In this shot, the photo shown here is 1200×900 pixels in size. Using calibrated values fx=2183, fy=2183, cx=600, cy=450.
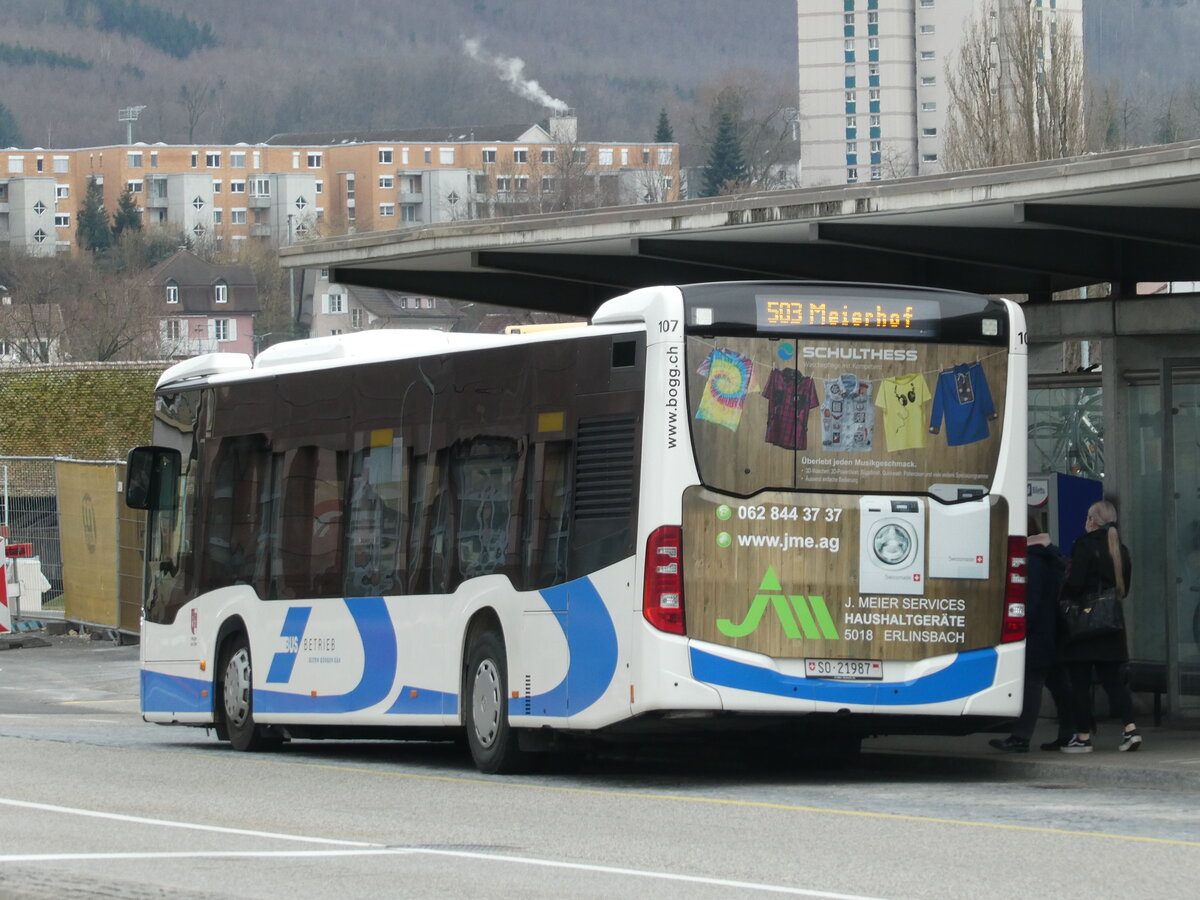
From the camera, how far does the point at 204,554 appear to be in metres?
17.3

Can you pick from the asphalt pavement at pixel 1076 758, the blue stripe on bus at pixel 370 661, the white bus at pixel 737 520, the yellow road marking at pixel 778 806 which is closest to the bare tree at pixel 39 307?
the blue stripe on bus at pixel 370 661

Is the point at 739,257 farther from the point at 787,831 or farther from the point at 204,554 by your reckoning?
Answer: the point at 787,831

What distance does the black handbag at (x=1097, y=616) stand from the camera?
537 inches

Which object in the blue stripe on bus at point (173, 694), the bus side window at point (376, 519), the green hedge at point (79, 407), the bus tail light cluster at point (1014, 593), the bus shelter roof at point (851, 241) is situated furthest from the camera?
the green hedge at point (79, 407)

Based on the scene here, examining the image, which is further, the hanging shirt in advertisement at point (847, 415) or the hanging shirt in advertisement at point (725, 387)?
the hanging shirt in advertisement at point (847, 415)

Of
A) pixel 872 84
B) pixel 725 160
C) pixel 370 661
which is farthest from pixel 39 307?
pixel 370 661

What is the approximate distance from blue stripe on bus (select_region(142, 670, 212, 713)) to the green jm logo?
6.43 metres

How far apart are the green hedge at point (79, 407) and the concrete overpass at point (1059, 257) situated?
31599 mm

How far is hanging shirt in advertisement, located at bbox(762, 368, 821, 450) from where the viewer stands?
1211 cm

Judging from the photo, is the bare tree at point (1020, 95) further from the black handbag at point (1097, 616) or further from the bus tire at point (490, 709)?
the bus tire at point (490, 709)

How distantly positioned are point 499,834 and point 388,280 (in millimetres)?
10796

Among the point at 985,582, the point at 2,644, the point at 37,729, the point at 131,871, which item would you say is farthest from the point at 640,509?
the point at 2,644

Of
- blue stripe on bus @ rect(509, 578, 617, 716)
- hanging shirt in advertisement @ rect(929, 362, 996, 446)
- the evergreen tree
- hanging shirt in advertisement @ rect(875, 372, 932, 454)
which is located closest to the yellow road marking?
blue stripe on bus @ rect(509, 578, 617, 716)

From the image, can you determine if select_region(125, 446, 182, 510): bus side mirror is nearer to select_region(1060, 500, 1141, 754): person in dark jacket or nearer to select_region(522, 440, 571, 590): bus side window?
select_region(522, 440, 571, 590): bus side window
